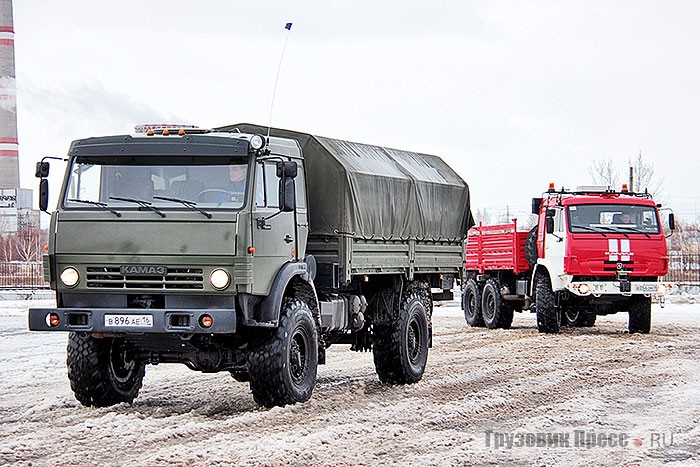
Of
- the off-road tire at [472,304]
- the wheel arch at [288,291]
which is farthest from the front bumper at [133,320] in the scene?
the off-road tire at [472,304]

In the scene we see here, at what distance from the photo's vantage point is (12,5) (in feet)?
226

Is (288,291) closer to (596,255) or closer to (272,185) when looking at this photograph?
(272,185)

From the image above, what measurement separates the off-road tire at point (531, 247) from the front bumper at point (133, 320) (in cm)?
1421

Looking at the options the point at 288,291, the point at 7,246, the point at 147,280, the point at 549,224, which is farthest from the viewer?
the point at 7,246

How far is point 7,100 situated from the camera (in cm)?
6875

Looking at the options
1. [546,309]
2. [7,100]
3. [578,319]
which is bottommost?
[578,319]

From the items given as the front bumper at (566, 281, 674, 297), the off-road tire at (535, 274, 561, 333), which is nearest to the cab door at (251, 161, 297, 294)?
the front bumper at (566, 281, 674, 297)

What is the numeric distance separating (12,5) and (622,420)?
64.7 metres

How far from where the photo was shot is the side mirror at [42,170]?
10672 mm

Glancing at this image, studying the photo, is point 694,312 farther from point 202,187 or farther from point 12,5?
point 12,5

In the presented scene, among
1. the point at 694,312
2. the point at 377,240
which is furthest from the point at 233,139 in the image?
the point at 694,312

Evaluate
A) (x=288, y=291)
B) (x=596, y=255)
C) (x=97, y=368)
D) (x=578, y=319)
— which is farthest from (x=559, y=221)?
(x=97, y=368)

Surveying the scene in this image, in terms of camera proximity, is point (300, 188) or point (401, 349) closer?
point (300, 188)

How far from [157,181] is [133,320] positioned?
140 centimetres
